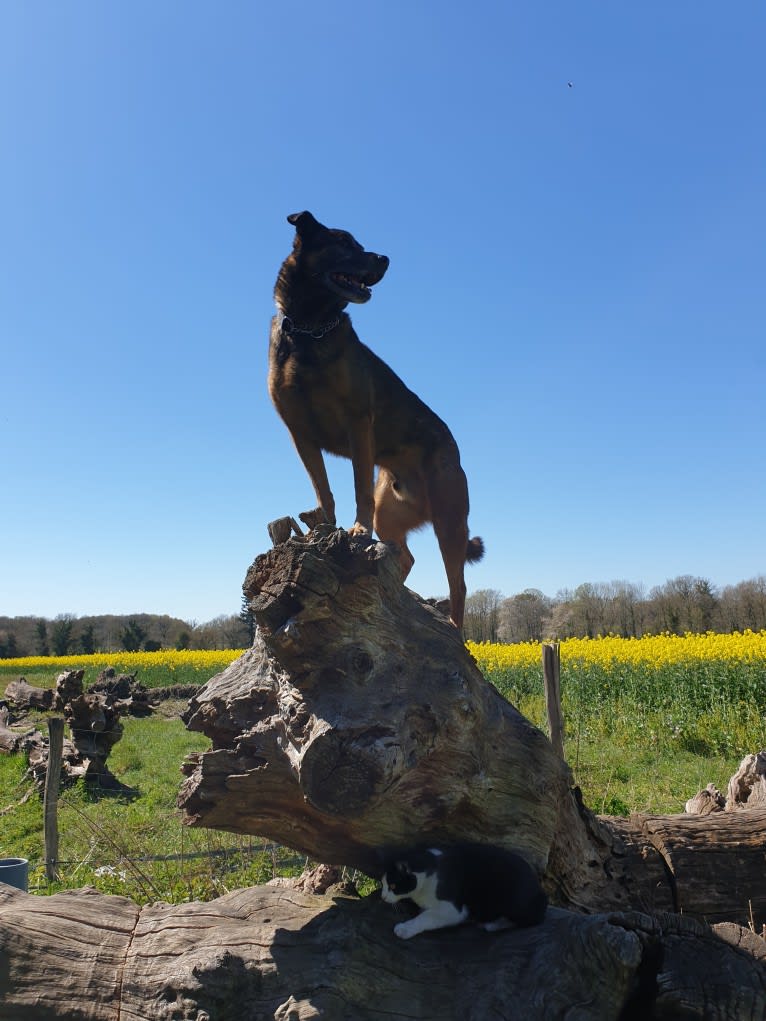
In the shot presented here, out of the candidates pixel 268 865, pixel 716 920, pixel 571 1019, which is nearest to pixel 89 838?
pixel 268 865

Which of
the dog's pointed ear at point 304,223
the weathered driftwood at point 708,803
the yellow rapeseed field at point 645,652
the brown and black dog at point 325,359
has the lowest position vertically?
the weathered driftwood at point 708,803

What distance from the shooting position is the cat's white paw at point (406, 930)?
2.60 metres

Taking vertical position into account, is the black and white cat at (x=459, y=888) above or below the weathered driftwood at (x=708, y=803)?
above

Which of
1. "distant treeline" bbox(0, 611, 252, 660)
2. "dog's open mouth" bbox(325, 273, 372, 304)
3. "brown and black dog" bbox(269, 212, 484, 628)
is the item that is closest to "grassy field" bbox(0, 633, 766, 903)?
"brown and black dog" bbox(269, 212, 484, 628)

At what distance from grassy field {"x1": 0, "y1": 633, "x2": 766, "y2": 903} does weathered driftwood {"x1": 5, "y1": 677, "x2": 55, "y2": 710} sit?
2.39 m

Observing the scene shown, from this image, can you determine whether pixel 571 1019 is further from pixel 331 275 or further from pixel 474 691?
pixel 331 275

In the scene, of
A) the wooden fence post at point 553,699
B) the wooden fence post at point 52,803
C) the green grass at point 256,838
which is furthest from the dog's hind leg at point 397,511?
the wooden fence post at point 52,803

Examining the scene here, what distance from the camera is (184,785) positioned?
2.91 m

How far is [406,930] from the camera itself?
8.54ft

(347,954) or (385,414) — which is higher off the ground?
(385,414)

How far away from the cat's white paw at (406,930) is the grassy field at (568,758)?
278cm

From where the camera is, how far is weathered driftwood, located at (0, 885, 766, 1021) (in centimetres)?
231

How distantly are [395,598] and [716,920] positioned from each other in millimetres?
2635

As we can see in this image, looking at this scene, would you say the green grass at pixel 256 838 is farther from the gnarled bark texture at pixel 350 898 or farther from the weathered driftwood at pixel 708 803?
the weathered driftwood at pixel 708 803
